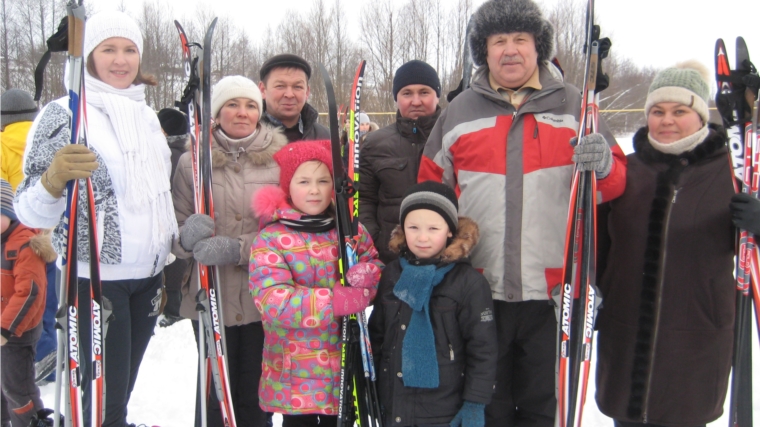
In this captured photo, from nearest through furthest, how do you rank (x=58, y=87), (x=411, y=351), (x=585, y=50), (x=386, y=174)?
(x=411, y=351) → (x=585, y=50) → (x=386, y=174) → (x=58, y=87)

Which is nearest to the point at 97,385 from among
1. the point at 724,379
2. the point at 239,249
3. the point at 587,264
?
the point at 239,249

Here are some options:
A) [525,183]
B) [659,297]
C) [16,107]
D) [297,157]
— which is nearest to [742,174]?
[659,297]

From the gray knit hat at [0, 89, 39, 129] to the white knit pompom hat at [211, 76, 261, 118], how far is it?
2.12m

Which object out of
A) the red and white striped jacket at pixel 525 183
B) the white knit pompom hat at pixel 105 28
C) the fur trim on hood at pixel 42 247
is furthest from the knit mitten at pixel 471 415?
the fur trim on hood at pixel 42 247

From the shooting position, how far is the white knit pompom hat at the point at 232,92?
7.59ft

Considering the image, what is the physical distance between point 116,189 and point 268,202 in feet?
1.89

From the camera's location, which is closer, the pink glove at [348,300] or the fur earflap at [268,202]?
the pink glove at [348,300]

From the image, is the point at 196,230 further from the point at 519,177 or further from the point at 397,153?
the point at 519,177

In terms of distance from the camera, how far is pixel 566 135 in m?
2.01

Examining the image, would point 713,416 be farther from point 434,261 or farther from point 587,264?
point 434,261

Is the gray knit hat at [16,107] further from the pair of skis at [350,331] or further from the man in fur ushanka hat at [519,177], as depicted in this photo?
the man in fur ushanka hat at [519,177]

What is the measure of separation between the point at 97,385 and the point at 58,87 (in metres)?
16.3

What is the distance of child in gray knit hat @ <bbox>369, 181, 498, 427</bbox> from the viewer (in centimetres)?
188

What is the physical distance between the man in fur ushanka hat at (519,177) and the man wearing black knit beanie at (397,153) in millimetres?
461
